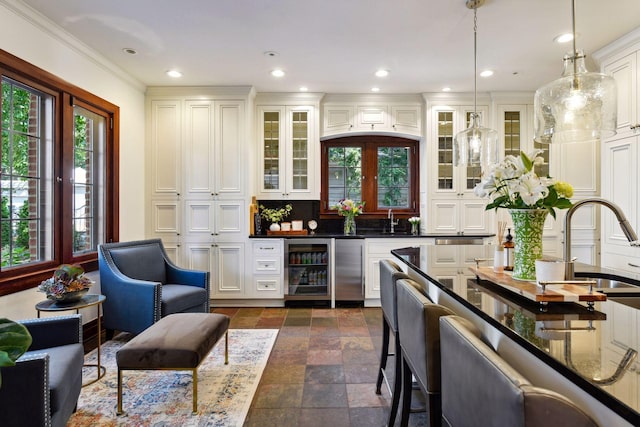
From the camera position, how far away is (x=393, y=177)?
496 cm

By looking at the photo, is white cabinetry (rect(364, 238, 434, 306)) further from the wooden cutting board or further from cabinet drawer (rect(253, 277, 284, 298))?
the wooden cutting board

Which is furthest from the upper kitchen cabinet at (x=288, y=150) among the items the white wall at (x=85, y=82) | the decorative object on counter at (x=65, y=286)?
the decorative object on counter at (x=65, y=286)

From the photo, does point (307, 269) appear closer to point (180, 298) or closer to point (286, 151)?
point (286, 151)

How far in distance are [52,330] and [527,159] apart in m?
2.61

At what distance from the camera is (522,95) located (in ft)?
14.6

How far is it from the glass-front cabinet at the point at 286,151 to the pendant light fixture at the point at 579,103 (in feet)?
10.1

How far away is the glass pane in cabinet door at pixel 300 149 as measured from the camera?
4.57 meters

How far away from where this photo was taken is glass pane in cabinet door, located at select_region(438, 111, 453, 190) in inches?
179

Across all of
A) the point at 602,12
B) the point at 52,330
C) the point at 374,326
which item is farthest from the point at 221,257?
the point at 602,12

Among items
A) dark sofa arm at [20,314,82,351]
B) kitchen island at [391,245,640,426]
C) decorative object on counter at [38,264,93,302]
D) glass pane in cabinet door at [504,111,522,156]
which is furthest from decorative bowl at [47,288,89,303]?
glass pane in cabinet door at [504,111,522,156]

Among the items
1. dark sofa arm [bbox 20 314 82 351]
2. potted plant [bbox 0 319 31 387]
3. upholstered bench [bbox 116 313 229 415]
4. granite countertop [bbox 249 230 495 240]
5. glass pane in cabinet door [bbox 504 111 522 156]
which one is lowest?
upholstered bench [bbox 116 313 229 415]

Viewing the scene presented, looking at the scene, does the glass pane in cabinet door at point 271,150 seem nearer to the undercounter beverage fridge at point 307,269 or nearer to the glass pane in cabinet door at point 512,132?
the undercounter beverage fridge at point 307,269

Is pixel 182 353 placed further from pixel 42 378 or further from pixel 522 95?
pixel 522 95

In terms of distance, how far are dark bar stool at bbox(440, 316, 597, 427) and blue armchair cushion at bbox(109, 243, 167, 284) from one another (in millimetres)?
3073
